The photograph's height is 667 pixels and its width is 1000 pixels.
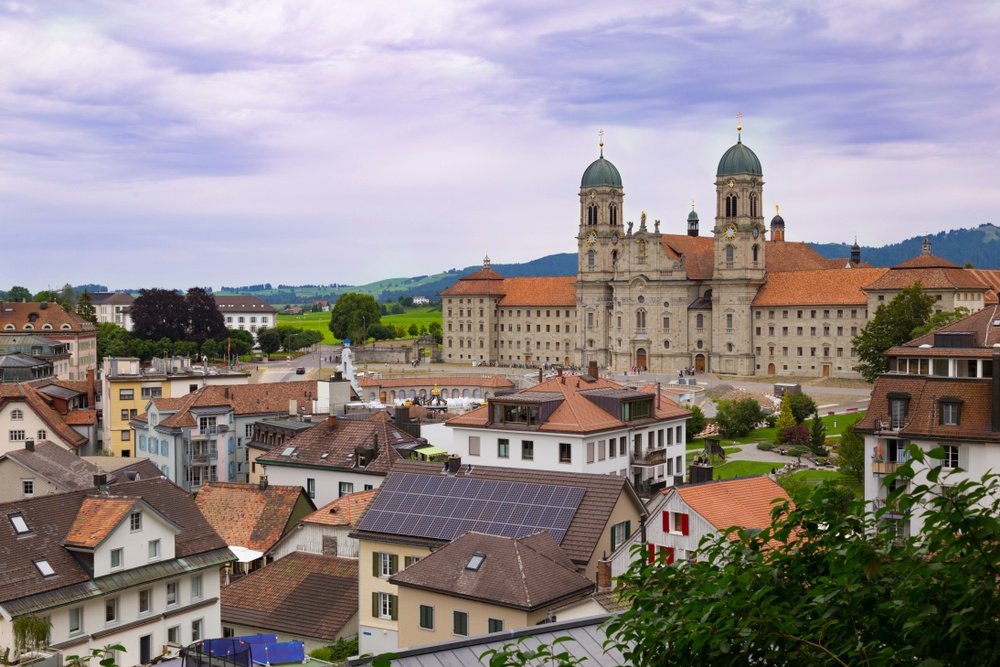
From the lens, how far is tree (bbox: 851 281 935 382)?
9600 cm

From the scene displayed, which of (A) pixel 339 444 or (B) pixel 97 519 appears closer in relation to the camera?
(B) pixel 97 519

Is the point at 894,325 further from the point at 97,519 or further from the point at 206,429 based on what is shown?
the point at 97,519

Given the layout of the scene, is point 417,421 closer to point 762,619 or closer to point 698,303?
point 762,619

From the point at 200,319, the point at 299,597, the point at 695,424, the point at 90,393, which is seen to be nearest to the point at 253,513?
the point at 299,597

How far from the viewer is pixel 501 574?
106 feet

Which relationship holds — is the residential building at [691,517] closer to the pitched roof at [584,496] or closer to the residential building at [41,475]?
the pitched roof at [584,496]

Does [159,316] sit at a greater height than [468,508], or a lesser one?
greater

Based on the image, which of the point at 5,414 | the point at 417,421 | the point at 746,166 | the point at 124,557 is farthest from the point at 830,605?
the point at 746,166

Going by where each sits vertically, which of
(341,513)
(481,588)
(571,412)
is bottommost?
(341,513)

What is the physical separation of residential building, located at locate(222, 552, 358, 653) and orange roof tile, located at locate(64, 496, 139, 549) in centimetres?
681

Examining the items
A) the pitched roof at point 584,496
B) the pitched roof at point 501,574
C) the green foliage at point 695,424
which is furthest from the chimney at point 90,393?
the pitched roof at point 501,574

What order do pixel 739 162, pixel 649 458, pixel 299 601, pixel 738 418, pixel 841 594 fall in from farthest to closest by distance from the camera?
pixel 739 162
pixel 738 418
pixel 649 458
pixel 299 601
pixel 841 594

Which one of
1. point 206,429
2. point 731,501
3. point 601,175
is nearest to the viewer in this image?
point 731,501

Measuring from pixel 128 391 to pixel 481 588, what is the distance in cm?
5426
